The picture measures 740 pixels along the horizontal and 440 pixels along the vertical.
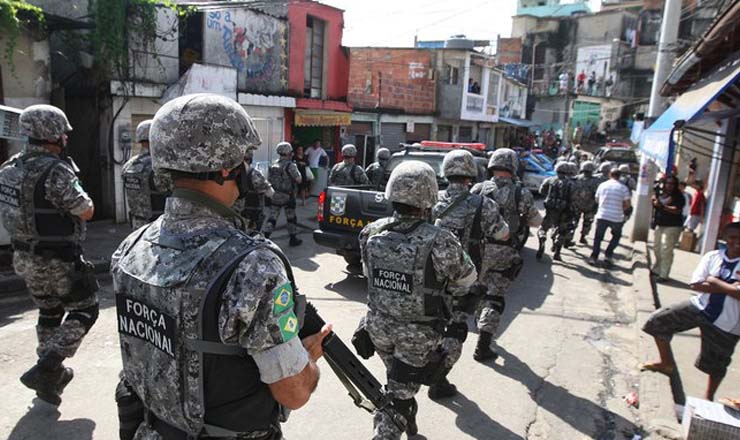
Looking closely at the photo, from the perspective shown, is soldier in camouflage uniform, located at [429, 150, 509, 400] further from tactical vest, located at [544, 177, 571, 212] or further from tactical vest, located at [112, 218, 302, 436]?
tactical vest, located at [544, 177, 571, 212]

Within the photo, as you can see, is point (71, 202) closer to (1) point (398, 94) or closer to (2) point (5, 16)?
(2) point (5, 16)

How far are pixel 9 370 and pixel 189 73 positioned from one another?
23.6 ft

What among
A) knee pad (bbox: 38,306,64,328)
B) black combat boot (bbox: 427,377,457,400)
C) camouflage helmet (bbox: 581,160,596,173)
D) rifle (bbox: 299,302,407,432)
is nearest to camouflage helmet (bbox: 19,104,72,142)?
knee pad (bbox: 38,306,64,328)

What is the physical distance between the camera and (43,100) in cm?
815

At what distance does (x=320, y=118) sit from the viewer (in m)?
15.3

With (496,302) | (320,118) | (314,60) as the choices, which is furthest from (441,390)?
(314,60)

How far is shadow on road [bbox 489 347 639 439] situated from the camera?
148 inches

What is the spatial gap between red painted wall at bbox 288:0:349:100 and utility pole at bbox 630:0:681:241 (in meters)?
8.27

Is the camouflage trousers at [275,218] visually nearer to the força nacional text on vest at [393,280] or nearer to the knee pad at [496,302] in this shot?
the knee pad at [496,302]

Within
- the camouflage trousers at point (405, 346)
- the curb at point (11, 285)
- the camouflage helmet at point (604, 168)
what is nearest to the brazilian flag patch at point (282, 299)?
the camouflage trousers at point (405, 346)

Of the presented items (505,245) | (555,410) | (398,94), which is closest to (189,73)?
(505,245)

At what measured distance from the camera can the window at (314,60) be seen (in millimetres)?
15078

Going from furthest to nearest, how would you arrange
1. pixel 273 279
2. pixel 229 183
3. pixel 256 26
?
A: 1. pixel 256 26
2. pixel 229 183
3. pixel 273 279

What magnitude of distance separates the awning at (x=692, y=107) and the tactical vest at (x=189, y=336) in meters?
4.94
